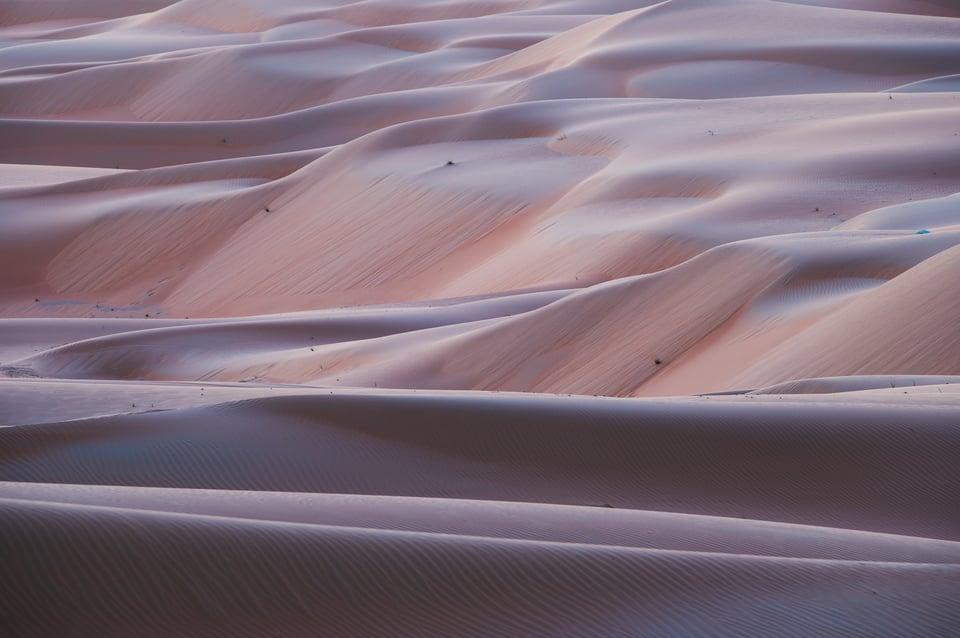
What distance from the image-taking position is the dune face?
3.17 m

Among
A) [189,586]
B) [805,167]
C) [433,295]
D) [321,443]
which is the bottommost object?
[433,295]

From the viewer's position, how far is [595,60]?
26.4 metres

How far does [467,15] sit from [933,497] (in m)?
42.4

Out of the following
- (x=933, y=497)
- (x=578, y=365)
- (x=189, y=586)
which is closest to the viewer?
(x=189, y=586)

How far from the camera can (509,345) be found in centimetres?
1096

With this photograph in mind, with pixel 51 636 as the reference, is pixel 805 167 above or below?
below

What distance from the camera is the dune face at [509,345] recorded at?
3.17 meters

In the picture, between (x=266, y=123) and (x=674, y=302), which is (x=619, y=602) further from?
(x=266, y=123)

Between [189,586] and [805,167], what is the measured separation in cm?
1319

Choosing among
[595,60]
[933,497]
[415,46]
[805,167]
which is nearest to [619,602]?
[933,497]

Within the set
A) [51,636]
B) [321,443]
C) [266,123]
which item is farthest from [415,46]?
[51,636]

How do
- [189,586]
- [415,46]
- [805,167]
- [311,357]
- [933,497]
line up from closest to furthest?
[189,586], [933,497], [311,357], [805,167], [415,46]

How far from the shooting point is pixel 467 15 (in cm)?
4559

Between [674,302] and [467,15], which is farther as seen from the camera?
[467,15]
